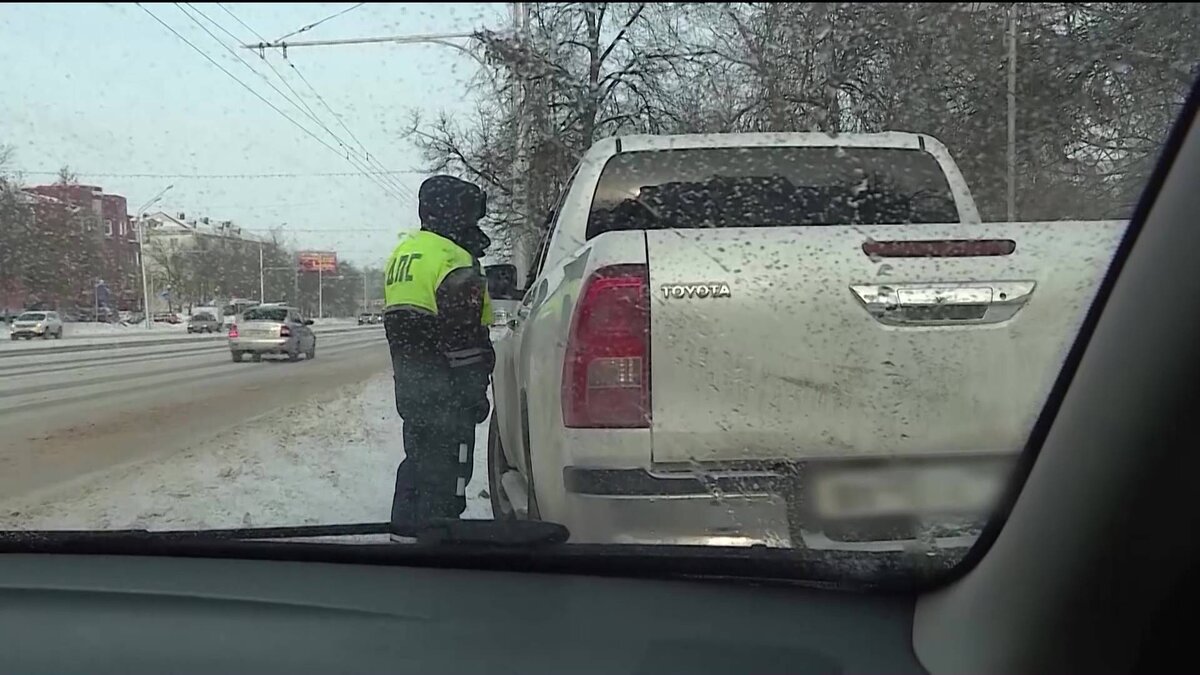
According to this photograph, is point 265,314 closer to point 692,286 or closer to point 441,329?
point 441,329

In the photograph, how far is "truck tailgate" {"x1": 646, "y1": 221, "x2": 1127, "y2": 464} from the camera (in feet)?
9.48

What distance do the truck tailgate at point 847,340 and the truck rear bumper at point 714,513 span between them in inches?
2.8

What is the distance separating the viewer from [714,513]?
2979 mm

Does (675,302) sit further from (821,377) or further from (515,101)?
(515,101)

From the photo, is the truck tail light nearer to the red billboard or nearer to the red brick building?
the red billboard

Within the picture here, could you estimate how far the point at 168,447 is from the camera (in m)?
6.23

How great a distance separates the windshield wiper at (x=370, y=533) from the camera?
3102 millimetres

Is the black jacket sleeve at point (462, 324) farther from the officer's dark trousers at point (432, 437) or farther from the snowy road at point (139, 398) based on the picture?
the snowy road at point (139, 398)

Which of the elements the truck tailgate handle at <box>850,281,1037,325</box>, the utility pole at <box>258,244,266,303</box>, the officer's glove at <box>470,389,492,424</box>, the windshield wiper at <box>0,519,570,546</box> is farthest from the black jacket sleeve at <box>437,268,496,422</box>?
the truck tailgate handle at <box>850,281,1037,325</box>

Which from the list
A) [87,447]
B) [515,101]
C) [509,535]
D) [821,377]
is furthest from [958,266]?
[87,447]

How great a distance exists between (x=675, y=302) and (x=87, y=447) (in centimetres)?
393

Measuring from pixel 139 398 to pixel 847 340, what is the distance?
5288 millimetres

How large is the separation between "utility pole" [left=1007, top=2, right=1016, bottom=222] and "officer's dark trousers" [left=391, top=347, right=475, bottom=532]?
2335 millimetres

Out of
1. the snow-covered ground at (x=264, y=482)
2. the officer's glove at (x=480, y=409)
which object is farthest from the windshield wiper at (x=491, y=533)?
the officer's glove at (x=480, y=409)
